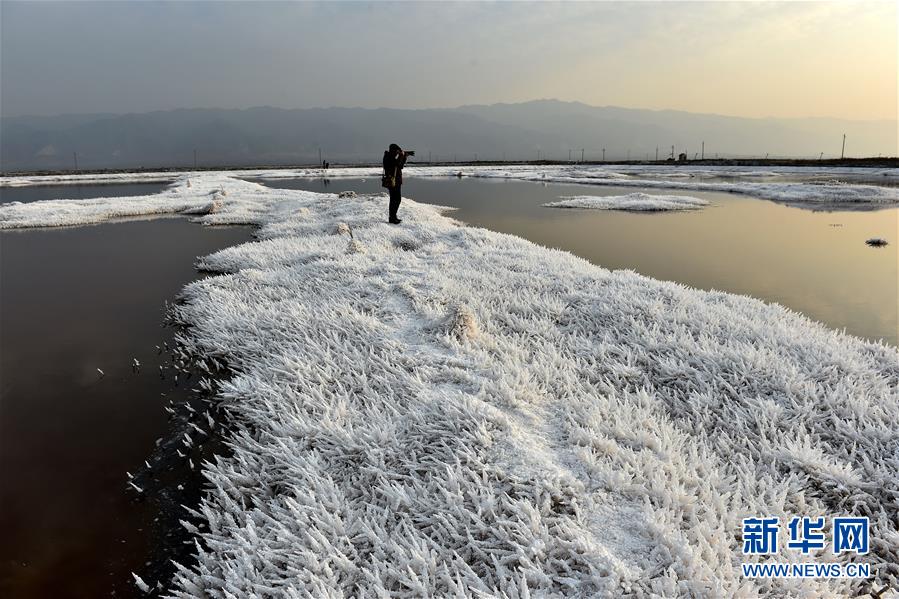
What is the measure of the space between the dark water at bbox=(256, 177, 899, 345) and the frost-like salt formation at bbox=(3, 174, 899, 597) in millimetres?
3536

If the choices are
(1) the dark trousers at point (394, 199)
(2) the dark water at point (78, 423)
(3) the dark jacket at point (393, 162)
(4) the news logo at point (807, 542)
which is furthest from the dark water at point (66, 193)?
(4) the news logo at point (807, 542)

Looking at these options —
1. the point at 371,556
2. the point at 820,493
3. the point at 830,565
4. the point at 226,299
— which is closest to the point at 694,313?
the point at 820,493

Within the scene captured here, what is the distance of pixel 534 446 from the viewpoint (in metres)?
5.16

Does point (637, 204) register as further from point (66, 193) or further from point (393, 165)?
point (66, 193)

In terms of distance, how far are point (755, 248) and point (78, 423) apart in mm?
22630

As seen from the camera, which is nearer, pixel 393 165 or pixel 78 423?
pixel 78 423

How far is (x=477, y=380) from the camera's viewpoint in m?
6.66

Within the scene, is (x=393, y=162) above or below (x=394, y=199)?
above

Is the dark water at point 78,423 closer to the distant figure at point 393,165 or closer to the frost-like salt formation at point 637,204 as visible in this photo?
the distant figure at point 393,165

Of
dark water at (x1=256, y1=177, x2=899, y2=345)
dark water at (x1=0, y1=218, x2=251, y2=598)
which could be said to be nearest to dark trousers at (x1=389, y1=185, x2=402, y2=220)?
dark water at (x1=256, y1=177, x2=899, y2=345)

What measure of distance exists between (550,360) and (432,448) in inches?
121

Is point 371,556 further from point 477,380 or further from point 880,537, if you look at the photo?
point 880,537

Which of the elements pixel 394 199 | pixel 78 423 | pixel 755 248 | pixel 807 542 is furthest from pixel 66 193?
pixel 807 542

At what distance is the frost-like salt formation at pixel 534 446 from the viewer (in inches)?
152
